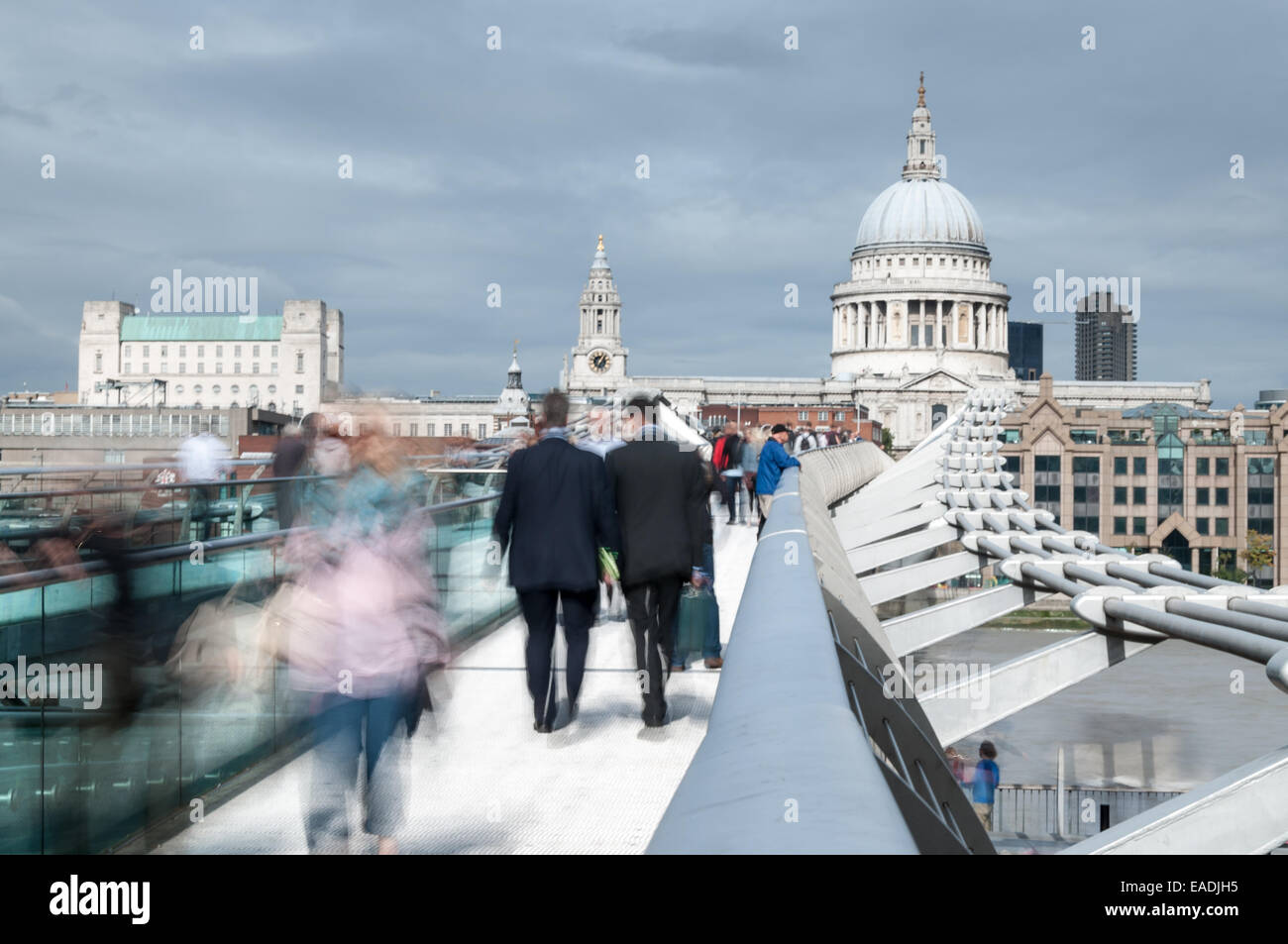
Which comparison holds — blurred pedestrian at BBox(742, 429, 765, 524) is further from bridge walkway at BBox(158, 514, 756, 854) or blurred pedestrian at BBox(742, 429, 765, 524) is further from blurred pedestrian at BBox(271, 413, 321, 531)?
bridge walkway at BBox(158, 514, 756, 854)

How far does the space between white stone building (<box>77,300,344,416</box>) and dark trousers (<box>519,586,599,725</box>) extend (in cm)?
14534

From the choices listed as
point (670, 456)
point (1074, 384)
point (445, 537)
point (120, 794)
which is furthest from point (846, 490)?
point (1074, 384)

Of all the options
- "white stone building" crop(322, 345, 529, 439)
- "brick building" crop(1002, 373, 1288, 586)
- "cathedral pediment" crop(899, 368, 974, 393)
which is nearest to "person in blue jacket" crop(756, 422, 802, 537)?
"white stone building" crop(322, 345, 529, 439)

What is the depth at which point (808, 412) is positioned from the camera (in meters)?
122

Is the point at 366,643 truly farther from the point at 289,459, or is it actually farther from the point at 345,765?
the point at 289,459

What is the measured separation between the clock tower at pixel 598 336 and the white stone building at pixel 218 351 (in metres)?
26.1

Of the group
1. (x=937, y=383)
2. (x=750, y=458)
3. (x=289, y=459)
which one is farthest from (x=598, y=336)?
(x=289, y=459)

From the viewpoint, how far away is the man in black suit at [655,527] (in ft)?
22.9

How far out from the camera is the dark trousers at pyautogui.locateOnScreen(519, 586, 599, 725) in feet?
21.1

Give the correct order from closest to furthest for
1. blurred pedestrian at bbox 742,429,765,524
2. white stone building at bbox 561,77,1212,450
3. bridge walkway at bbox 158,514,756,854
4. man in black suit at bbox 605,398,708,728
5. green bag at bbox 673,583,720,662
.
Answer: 1. bridge walkway at bbox 158,514,756,854
2. man in black suit at bbox 605,398,708,728
3. green bag at bbox 673,583,720,662
4. blurred pedestrian at bbox 742,429,765,524
5. white stone building at bbox 561,77,1212,450

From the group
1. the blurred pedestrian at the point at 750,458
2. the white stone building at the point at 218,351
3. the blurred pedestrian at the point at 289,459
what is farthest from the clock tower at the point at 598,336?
the blurred pedestrian at the point at 289,459

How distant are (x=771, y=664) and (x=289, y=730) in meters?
4.27
